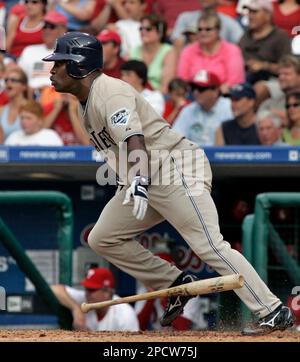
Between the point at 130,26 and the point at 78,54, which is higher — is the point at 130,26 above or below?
below

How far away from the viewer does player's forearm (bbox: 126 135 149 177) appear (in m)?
6.35

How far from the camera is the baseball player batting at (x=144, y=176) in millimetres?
6520

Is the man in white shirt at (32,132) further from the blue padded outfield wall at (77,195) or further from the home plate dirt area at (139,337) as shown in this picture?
the home plate dirt area at (139,337)

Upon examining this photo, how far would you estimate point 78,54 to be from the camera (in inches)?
262

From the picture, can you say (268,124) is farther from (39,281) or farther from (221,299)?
(39,281)

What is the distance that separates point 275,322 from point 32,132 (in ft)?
12.5

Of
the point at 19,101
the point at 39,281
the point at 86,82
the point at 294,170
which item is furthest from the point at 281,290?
the point at 19,101

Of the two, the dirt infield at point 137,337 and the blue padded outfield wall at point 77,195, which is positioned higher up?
the dirt infield at point 137,337

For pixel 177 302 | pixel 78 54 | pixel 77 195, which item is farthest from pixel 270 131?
pixel 78 54

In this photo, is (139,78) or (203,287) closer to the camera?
(203,287)

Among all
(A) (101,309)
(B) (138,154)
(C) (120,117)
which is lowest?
(A) (101,309)

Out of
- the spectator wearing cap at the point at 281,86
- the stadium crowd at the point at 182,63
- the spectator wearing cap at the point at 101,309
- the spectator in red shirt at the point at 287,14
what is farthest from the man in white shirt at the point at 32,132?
the spectator in red shirt at the point at 287,14

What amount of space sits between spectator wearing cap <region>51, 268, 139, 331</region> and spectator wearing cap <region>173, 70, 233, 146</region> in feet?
4.93

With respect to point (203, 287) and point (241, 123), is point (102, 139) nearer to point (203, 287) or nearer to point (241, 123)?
point (203, 287)
